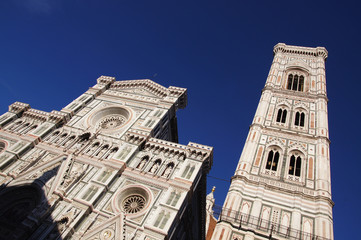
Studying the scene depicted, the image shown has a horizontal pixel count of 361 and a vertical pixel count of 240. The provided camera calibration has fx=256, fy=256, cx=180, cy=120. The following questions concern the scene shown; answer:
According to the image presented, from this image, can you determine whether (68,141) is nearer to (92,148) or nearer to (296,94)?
(92,148)

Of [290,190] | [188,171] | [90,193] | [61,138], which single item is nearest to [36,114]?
[61,138]

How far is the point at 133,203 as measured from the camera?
1738 cm

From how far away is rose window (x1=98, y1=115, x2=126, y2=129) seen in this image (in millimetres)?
24872

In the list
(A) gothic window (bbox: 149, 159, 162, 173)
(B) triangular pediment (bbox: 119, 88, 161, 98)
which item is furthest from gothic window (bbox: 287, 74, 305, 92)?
(A) gothic window (bbox: 149, 159, 162, 173)

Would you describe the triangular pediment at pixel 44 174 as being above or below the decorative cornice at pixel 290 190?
below

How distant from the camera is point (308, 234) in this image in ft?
51.1

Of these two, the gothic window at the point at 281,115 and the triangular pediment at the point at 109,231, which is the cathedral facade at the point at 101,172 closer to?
the triangular pediment at the point at 109,231

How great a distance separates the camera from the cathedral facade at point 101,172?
1548 centimetres

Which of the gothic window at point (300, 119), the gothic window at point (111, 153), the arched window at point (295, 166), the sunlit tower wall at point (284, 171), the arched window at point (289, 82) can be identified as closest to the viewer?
the sunlit tower wall at point (284, 171)

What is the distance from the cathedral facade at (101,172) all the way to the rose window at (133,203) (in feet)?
0.22

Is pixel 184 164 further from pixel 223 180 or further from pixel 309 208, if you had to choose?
pixel 309 208

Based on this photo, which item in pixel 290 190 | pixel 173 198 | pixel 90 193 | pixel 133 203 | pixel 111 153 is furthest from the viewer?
pixel 111 153

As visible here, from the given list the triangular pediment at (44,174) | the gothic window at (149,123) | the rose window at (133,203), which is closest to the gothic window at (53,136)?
the triangular pediment at (44,174)

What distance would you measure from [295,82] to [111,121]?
872 inches
